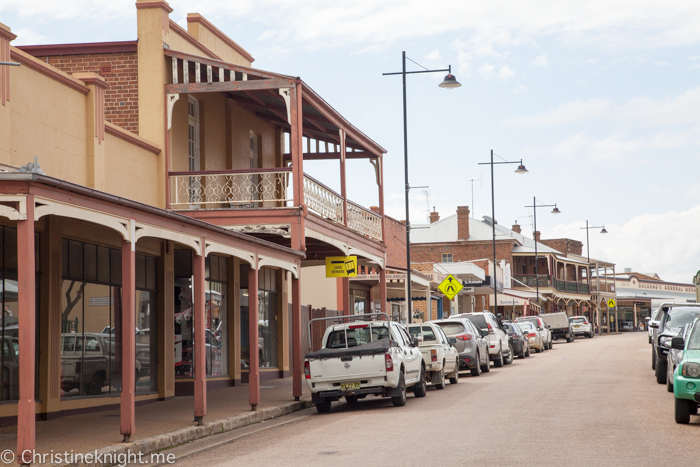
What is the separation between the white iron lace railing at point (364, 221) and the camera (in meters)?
23.5

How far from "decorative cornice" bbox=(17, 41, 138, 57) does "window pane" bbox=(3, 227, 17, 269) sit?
7.24 metres

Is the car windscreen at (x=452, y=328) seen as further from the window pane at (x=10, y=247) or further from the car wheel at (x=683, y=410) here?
the window pane at (x=10, y=247)

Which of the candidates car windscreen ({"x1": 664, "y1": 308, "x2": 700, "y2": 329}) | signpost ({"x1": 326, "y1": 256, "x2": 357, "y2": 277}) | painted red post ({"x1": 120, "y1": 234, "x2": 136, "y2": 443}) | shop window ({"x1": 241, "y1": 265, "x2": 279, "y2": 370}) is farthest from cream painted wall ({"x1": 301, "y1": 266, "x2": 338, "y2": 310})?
painted red post ({"x1": 120, "y1": 234, "x2": 136, "y2": 443})

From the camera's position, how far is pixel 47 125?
49.4ft

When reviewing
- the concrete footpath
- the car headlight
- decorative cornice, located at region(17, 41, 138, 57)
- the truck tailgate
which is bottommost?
the concrete footpath

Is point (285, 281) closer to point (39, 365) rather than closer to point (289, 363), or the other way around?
point (289, 363)

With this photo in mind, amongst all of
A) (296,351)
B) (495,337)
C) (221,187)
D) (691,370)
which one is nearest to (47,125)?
(221,187)

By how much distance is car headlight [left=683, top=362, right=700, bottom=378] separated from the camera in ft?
38.5

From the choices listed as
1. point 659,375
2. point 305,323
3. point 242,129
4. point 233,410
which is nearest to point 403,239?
point 305,323

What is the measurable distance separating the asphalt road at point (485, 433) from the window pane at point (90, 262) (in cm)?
415

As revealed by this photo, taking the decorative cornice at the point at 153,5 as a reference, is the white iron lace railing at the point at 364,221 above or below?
below

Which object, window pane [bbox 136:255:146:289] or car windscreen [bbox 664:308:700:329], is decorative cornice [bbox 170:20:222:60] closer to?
window pane [bbox 136:255:146:289]

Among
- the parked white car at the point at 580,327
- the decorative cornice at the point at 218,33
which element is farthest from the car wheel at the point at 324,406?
the parked white car at the point at 580,327

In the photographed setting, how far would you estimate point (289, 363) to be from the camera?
27062 millimetres
